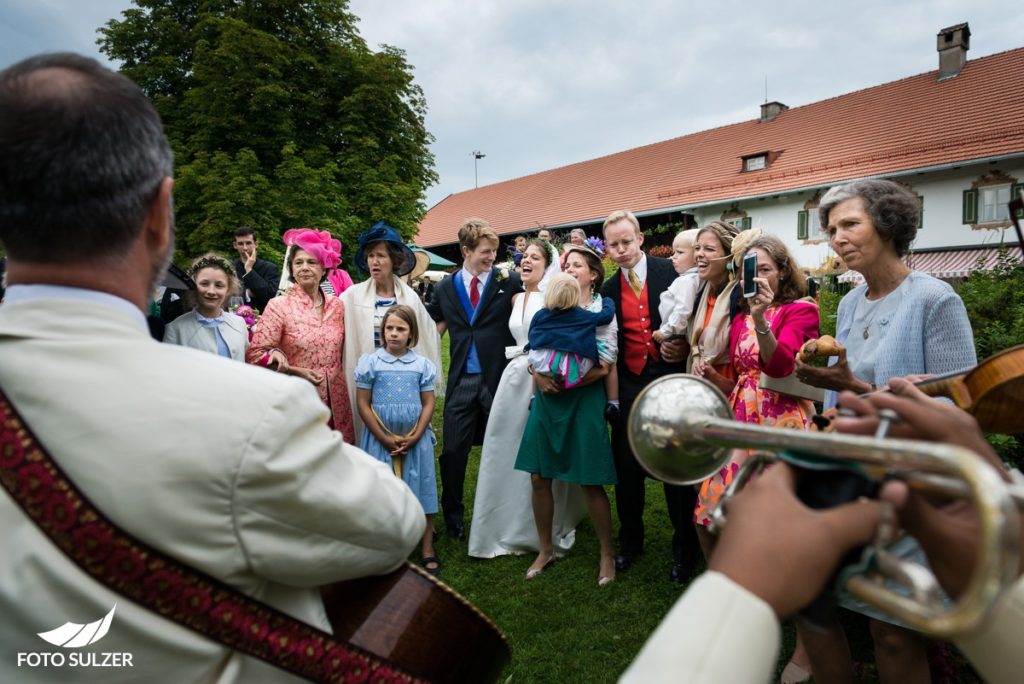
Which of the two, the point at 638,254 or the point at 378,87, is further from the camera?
the point at 378,87

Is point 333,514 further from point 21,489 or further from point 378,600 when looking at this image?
point 21,489

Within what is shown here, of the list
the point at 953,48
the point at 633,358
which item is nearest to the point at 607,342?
the point at 633,358

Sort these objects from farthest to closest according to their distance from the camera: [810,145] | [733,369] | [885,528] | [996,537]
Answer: [810,145] < [733,369] < [885,528] < [996,537]

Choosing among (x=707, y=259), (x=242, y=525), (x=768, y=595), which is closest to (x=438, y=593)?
(x=242, y=525)

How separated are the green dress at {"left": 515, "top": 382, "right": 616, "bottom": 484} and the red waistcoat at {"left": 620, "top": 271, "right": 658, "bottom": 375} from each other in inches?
12.4

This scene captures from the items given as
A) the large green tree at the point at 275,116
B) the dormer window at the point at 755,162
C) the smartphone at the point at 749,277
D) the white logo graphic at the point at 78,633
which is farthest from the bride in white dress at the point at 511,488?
the dormer window at the point at 755,162

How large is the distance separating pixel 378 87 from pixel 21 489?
853 inches

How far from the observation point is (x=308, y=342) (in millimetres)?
4844

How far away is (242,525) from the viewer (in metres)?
1.07

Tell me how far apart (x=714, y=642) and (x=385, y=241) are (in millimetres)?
4958

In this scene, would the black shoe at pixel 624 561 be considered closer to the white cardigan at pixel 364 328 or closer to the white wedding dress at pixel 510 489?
the white wedding dress at pixel 510 489

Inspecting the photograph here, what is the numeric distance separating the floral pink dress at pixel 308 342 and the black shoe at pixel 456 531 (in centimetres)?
116

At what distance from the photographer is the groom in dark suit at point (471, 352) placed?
214 inches

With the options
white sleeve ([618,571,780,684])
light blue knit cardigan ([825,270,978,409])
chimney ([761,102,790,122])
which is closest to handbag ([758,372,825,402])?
light blue knit cardigan ([825,270,978,409])
